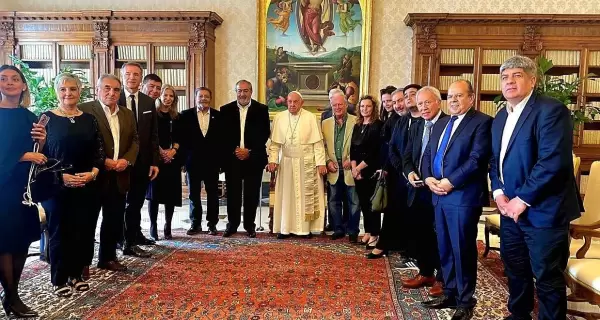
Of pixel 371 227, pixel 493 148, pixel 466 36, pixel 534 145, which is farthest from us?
pixel 466 36

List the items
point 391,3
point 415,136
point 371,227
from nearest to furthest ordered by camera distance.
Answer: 1. point 415,136
2. point 371,227
3. point 391,3

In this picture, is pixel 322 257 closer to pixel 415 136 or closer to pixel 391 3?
pixel 415 136

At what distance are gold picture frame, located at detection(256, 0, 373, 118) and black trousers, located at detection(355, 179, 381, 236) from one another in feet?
10.7

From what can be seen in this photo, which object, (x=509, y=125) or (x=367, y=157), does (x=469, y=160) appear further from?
(x=367, y=157)

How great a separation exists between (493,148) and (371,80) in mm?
5428

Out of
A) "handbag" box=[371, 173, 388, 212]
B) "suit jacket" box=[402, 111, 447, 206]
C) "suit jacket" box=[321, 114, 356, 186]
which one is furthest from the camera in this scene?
"suit jacket" box=[321, 114, 356, 186]

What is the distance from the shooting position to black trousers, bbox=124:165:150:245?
14.6ft

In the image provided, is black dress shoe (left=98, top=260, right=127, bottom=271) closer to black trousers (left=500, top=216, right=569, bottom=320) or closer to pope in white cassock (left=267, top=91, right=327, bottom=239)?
pope in white cassock (left=267, top=91, right=327, bottom=239)

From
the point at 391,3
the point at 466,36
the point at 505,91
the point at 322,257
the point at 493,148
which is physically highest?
the point at 391,3

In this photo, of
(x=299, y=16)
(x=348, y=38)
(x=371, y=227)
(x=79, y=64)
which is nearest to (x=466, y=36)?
(x=348, y=38)

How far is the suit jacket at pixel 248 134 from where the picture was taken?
541 cm

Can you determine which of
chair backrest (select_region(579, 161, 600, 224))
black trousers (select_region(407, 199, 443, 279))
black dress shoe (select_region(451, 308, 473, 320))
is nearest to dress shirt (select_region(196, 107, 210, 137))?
black trousers (select_region(407, 199, 443, 279))

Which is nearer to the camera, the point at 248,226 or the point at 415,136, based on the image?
the point at 415,136

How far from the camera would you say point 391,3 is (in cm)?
806
